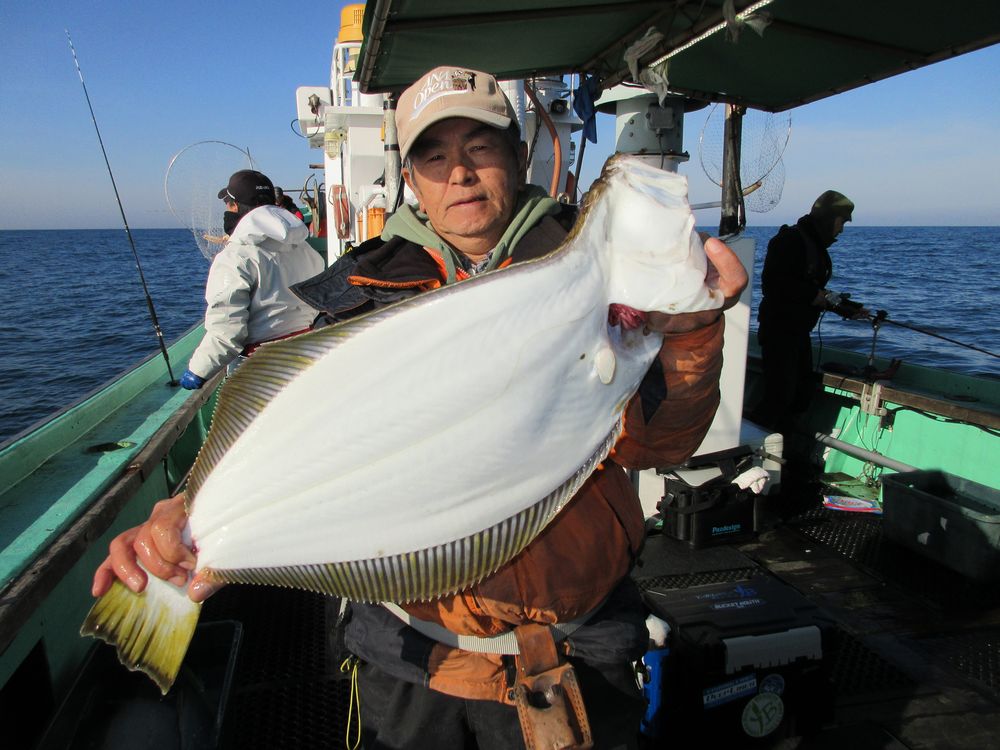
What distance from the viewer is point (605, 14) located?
3248mm

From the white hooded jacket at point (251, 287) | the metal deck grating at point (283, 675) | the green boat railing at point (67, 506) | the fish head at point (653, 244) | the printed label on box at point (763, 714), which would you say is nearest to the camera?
the fish head at point (653, 244)

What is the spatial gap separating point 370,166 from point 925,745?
241 inches

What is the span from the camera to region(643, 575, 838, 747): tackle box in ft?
7.34

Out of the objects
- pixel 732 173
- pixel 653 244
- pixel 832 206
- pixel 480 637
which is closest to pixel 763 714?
pixel 480 637

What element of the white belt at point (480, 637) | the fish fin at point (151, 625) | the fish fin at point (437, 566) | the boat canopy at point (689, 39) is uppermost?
the boat canopy at point (689, 39)

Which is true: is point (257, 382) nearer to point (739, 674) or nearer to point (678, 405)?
point (678, 405)

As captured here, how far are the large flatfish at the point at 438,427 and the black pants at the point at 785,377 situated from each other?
4.27 m

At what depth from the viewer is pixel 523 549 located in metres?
1.37

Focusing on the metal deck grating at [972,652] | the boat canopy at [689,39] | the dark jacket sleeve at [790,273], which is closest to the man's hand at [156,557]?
the boat canopy at [689,39]

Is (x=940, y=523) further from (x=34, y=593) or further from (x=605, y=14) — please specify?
(x=34, y=593)

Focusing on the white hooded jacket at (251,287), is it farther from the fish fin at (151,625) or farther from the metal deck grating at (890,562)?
the metal deck grating at (890,562)

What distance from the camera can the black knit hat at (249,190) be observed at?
4.66 meters

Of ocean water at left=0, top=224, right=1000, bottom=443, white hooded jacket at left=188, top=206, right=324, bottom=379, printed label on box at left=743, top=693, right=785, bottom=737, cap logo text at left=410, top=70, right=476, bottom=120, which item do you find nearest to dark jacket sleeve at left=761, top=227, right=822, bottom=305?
ocean water at left=0, top=224, right=1000, bottom=443

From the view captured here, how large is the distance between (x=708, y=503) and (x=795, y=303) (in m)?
2.13
